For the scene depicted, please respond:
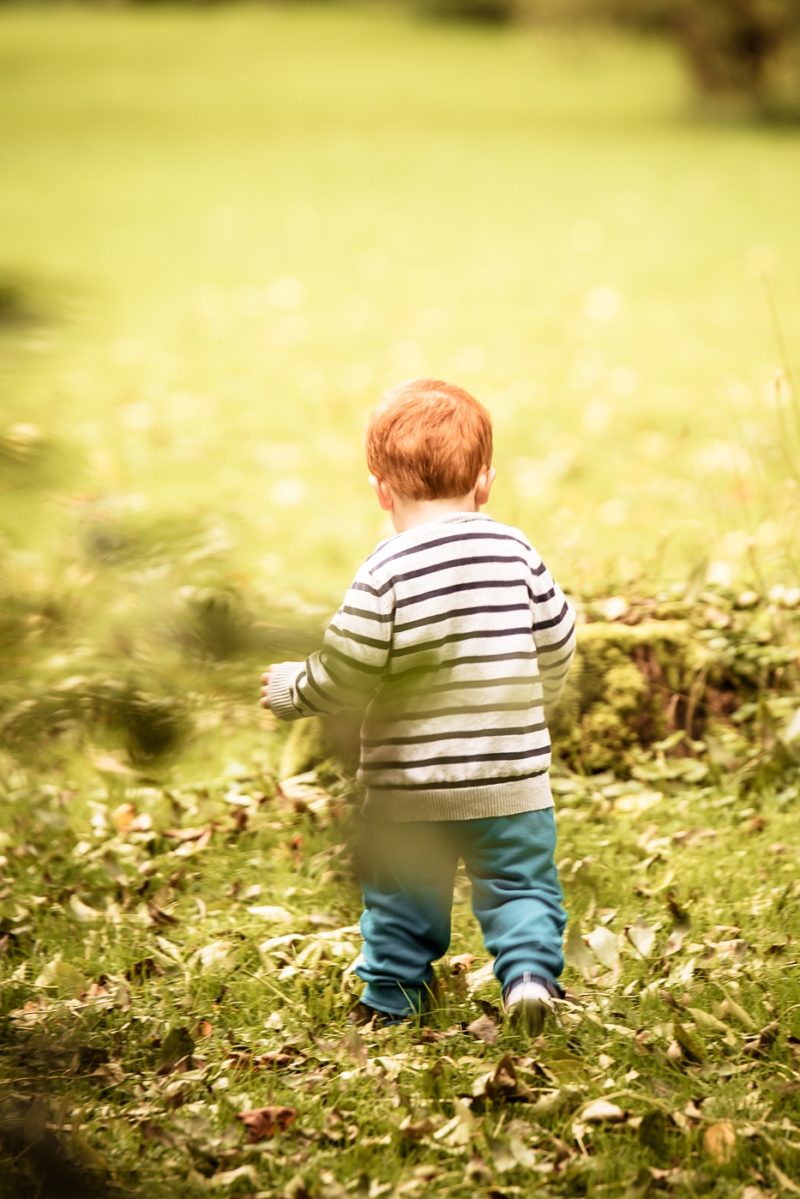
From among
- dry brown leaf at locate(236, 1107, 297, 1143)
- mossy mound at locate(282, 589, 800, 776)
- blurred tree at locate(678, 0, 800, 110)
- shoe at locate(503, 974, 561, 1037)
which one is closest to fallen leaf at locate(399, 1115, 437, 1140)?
dry brown leaf at locate(236, 1107, 297, 1143)

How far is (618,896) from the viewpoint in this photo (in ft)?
9.74

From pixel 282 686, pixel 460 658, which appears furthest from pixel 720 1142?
pixel 282 686

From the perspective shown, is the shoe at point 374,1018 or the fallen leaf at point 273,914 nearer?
the shoe at point 374,1018

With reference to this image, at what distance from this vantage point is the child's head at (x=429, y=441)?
7.95 ft

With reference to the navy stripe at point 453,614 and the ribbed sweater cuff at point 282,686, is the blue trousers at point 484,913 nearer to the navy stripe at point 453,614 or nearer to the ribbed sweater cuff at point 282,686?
the navy stripe at point 453,614

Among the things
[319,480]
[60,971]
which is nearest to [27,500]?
[60,971]

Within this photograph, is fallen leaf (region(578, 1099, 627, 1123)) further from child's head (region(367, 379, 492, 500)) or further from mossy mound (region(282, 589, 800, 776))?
mossy mound (region(282, 589, 800, 776))

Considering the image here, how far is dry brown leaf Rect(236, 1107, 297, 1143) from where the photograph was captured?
7.08 ft

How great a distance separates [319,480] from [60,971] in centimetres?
398

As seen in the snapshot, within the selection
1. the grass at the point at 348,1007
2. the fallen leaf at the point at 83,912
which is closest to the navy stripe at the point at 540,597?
the grass at the point at 348,1007

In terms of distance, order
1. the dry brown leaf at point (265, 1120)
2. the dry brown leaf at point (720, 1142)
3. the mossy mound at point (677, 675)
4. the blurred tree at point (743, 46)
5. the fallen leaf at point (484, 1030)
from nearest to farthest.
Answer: the dry brown leaf at point (720, 1142), the dry brown leaf at point (265, 1120), the fallen leaf at point (484, 1030), the mossy mound at point (677, 675), the blurred tree at point (743, 46)

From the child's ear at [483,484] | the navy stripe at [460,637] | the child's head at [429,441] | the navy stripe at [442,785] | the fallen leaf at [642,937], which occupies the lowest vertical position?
the fallen leaf at [642,937]

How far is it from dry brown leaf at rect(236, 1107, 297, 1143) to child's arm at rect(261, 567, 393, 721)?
728 millimetres

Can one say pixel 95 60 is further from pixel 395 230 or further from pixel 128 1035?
pixel 128 1035
